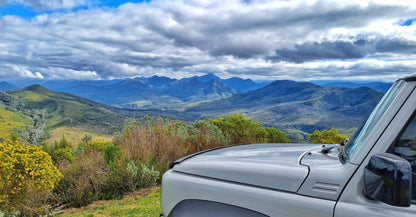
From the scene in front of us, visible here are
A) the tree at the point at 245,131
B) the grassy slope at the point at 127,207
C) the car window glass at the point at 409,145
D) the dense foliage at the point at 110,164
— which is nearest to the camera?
the car window glass at the point at 409,145

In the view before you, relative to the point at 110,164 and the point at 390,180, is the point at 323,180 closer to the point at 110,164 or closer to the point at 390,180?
the point at 390,180

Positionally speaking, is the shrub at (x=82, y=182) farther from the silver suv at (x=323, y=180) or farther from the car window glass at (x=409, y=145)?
the car window glass at (x=409, y=145)

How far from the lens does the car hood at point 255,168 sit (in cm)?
171

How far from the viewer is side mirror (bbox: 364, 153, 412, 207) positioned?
122 cm

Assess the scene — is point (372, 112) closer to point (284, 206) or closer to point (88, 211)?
point (284, 206)

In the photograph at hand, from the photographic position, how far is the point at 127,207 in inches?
210

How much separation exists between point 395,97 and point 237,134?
7757 mm

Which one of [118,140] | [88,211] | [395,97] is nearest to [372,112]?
[395,97]

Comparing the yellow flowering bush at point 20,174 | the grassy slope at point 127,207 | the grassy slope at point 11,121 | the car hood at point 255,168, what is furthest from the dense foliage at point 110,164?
the grassy slope at point 11,121

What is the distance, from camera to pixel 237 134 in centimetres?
927

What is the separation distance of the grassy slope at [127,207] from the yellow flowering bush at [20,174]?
73 cm

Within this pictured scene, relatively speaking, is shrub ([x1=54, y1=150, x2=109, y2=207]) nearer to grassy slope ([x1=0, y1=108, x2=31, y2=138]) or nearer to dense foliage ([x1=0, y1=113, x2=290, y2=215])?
dense foliage ([x1=0, y1=113, x2=290, y2=215])

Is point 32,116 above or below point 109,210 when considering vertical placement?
below

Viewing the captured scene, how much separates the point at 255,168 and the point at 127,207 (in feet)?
13.4
